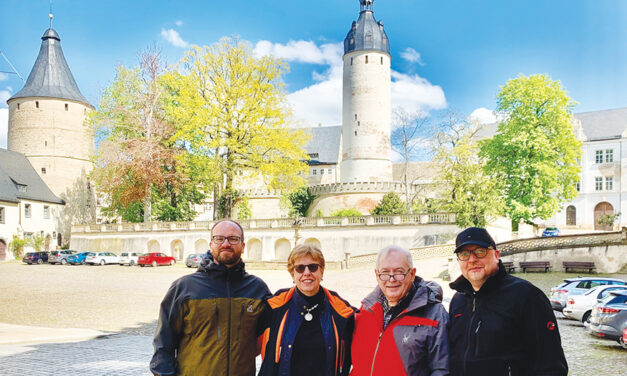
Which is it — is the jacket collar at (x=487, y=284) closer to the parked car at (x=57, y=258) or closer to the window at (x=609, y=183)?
the parked car at (x=57, y=258)

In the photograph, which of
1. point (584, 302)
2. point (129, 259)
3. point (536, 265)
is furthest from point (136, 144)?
point (584, 302)

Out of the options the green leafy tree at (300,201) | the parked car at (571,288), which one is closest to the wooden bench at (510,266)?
the parked car at (571,288)

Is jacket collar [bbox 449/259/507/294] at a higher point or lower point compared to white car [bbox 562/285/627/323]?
higher

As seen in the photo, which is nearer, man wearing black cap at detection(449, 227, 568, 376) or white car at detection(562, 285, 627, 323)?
man wearing black cap at detection(449, 227, 568, 376)

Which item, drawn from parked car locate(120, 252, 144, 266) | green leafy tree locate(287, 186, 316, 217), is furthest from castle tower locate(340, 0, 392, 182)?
parked car locate(120, 252, 144, 266)

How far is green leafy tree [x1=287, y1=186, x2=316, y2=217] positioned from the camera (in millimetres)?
55688

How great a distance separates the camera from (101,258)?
39.9m

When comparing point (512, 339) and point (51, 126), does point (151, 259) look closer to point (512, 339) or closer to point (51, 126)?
point (51, 126)

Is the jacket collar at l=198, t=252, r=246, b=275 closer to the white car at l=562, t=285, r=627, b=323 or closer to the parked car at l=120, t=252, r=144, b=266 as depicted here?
the white car at l=562, t=285, r=627, b=323

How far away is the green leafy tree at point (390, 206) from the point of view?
1823 inches

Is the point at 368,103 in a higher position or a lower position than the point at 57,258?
higher

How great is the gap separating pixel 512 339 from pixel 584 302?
43.7 feet

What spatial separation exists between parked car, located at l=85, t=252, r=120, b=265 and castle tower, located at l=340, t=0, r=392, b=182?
Result: 25.4 meters

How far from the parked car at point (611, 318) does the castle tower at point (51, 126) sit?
170 feet
